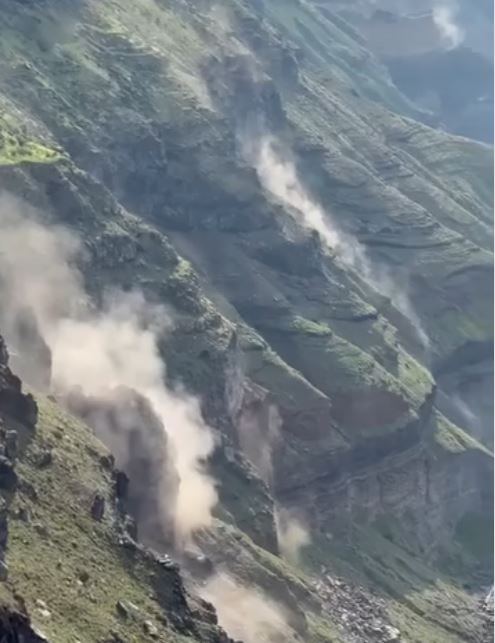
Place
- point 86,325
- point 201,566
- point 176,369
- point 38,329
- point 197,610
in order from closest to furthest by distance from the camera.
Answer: point 197,610 < point 201,566 < point 38,329 < point 86,325 < point 176,369

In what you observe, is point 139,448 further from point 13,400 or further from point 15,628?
point 15,628

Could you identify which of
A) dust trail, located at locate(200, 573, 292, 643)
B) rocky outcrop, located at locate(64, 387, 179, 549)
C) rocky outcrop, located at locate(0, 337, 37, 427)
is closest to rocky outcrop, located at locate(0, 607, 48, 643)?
rocky outcrop, located at locate(0, 337, 37, 427)

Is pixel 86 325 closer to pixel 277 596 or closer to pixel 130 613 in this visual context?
pixel 277 596

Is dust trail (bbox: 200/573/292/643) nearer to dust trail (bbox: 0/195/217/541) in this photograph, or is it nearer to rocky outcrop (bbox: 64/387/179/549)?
rocky outcrop (bbox: 64/387/179/549)

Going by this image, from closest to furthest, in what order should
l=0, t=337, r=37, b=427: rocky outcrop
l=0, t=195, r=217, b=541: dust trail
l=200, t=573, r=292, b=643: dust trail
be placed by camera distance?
l=0, t=337, r=37, b=427: rocky outcrop → l=200, t=573, r=292, b=643: dust trail → l=0, t=195, r=217, b=541: dust trail

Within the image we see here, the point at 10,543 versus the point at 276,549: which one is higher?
the point at 276,549

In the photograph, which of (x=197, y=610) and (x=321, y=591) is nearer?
(x=197, y=610)

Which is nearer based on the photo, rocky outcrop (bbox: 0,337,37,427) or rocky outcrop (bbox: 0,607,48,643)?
rocky outcrop (bbox: 0,607,48,643)

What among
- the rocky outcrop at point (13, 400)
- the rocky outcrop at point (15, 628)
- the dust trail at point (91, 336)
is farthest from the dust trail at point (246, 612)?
the rocky outcrop at point (15, 628)

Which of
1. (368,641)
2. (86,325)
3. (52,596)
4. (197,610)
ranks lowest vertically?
(52,596)

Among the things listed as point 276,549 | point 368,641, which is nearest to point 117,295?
point 276,549
